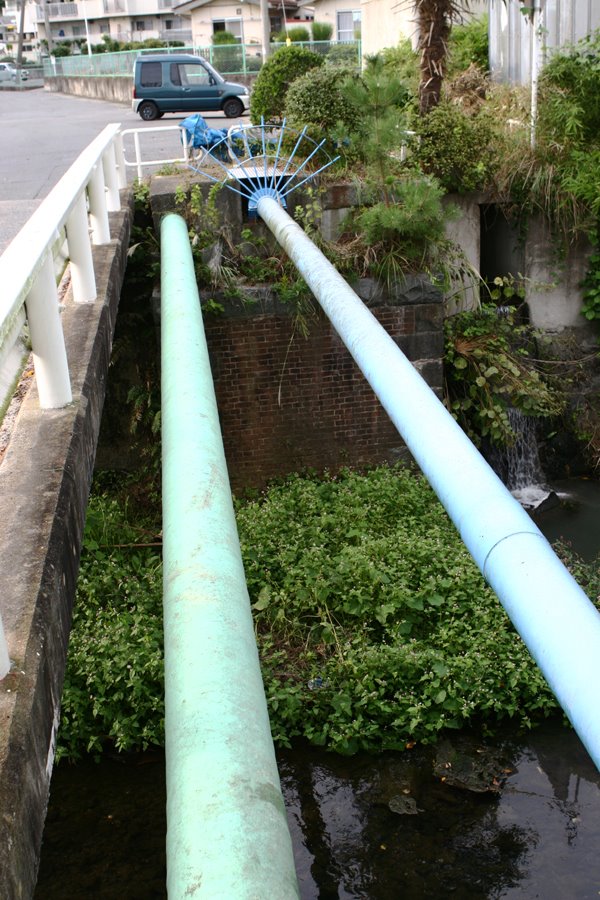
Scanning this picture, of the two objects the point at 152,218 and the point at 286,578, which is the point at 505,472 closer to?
the point at 286,578

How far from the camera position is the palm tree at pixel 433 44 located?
36.4ft

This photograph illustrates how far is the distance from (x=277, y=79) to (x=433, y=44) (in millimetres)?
3651

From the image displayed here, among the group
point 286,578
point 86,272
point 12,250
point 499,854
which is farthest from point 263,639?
point 12,250

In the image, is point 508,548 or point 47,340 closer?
point 508,548

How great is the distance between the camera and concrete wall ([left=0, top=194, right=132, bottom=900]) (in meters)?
1.96

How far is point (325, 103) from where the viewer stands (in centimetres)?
1105

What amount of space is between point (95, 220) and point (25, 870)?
5.69m

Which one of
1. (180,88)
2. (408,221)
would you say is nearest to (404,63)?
(408,221)

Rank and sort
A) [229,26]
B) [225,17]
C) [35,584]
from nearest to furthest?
[35,584] → [225,17] → [229,26]

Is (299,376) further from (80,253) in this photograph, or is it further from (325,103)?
(80,253)

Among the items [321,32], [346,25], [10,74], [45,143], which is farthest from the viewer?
[10,74]

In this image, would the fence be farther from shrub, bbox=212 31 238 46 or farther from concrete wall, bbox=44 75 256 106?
shrub, bbox=212 31 238 46

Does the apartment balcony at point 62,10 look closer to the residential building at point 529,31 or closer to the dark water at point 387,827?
the residential building at point 529,31

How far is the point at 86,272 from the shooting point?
5.42 metres
